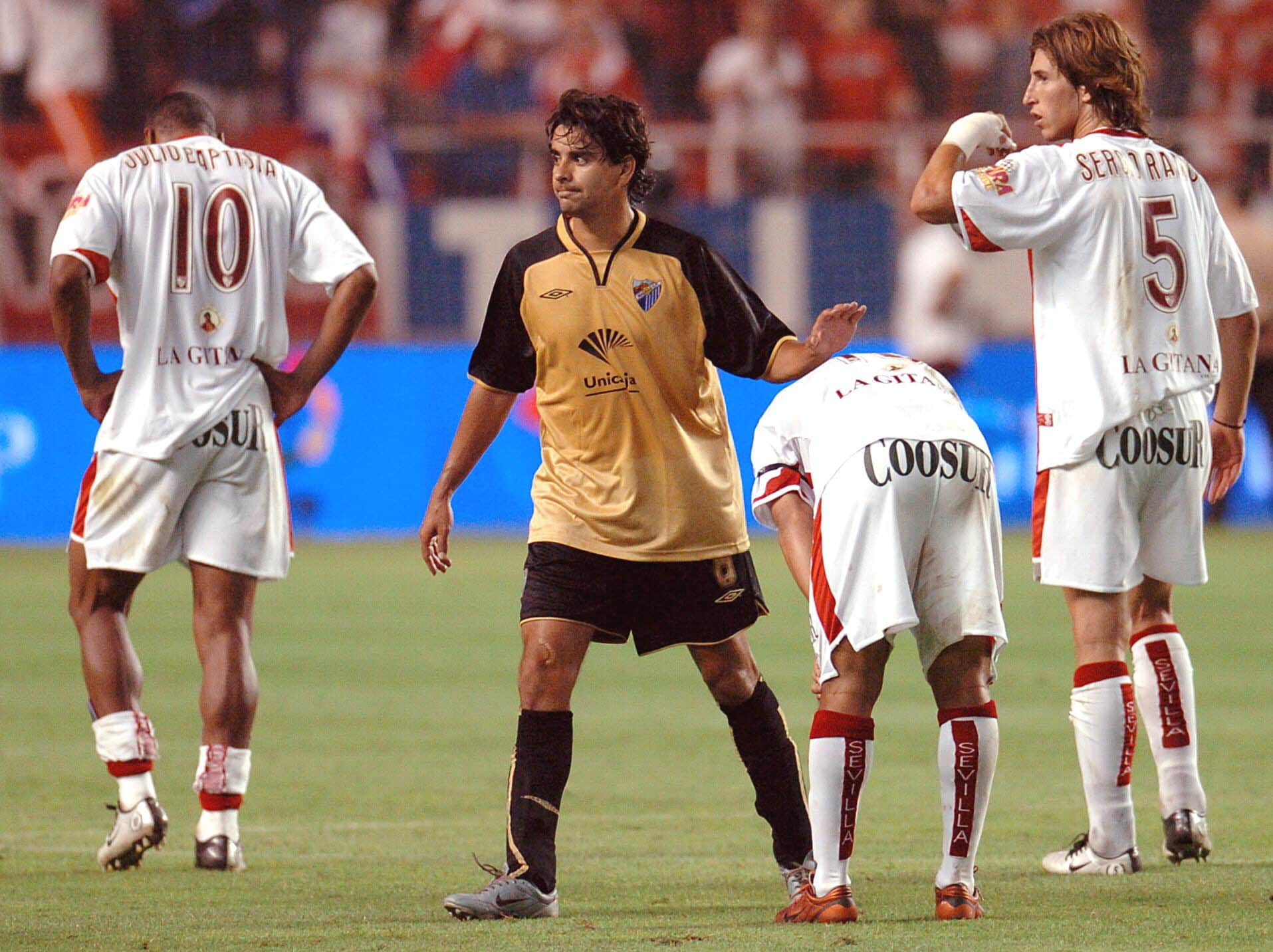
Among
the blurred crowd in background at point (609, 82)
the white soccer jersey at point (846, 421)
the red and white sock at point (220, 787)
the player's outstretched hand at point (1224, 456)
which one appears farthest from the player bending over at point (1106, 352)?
the blurred crowd in background at point (609, 82)

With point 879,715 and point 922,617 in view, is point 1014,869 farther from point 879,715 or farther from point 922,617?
point 879,715

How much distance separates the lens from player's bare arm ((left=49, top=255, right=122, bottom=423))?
6.00 m

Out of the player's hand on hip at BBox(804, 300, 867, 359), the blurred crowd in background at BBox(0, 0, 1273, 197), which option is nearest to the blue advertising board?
the blurred crowd in background at BBox(0, 0, 1273, 197)

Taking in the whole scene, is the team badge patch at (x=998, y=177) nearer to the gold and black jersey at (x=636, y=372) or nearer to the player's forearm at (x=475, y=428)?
the gold and black jersey at (x=636, y=372)

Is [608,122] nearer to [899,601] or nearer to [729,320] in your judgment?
[729,320]

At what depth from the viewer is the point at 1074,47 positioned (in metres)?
5.53

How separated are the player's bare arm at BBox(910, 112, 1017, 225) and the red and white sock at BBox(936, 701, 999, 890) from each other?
131 centimetres

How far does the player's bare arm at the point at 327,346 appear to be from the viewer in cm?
628

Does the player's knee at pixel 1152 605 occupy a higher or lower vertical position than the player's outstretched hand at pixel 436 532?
lower

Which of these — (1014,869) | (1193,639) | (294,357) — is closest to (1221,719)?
(1193,639)

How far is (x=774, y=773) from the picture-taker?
213 inches

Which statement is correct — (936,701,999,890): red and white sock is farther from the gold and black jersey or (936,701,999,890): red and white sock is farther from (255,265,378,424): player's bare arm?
(255,265,378,424): player's bare arm

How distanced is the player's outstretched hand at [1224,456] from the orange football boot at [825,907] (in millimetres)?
1946

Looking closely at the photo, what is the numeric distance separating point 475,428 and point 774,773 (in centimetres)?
117
